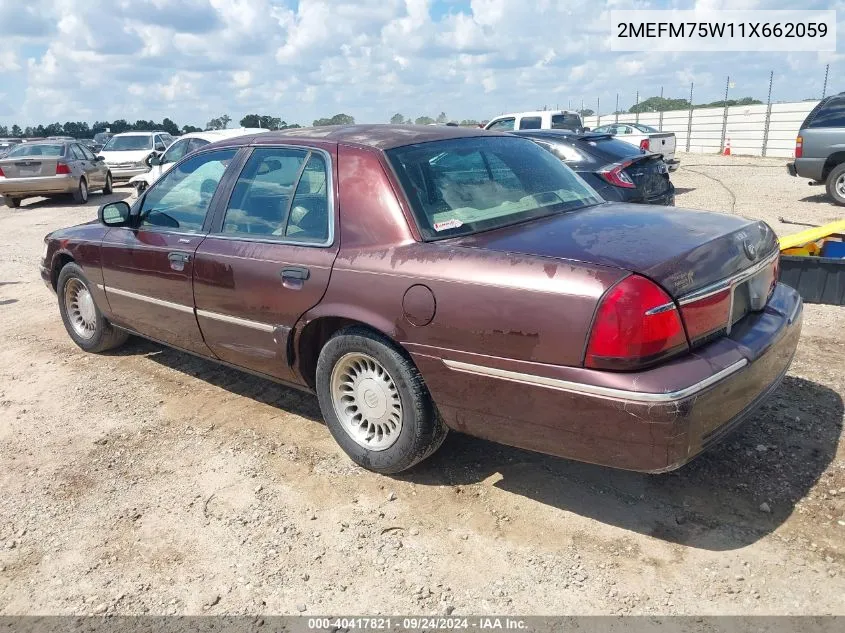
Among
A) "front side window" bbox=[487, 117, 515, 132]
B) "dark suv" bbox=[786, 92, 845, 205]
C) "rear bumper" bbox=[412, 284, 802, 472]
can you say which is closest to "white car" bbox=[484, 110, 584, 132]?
"front side window" bbox=[487, 117, 515, 132]

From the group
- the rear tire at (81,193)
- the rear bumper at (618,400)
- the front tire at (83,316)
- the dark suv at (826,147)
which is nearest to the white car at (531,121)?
the dark suv at (826,147)

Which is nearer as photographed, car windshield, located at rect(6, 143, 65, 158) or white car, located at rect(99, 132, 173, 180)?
car windshield, located at rect(6, 143, 65, 158)

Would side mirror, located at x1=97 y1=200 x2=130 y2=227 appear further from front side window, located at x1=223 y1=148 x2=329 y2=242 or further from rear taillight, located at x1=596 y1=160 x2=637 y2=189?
rear taillight, located at x1=596 y1=160 x2=637 y2=189

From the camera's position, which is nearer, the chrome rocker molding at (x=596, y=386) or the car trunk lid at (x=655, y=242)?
the chrome rocker molding at (x=596, y=386)

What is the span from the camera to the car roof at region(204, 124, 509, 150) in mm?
3598

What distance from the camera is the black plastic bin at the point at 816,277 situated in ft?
18.6

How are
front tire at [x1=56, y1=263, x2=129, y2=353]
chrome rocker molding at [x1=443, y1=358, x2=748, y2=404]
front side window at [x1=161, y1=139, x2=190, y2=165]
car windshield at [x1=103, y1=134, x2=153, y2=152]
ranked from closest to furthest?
chrome rocker molding at [x1=443, y1=358, x2=748, y2=404] → front tire at [x1=56, y1=263, x2=129, y2=353] → front side window at [x1=161, y1=139, x2=190, y2=165] → car windshield at [x1=103, y1=134, x2=153, y2=152]

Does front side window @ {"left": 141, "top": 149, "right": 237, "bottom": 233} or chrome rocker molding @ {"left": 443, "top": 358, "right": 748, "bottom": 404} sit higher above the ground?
front side window @ {"left": 141, "top": 149, "right": 237, "bottom": 233}

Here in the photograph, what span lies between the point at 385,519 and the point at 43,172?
1622 cm

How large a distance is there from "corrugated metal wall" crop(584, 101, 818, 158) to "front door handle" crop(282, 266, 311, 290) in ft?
77.2

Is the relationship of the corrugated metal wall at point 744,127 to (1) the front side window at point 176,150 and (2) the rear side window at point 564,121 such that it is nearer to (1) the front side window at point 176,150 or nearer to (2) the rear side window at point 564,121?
(2) the rear side window at point 564,121

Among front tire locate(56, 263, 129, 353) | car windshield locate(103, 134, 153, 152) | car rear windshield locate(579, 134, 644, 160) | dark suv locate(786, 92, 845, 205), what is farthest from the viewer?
car windshield locate(103, 134, 153, 152)

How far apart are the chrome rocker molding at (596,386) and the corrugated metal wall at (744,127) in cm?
2351

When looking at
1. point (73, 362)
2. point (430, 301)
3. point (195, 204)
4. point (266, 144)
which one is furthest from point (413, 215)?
point (73, 362)
